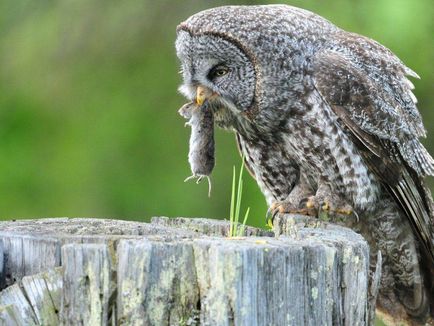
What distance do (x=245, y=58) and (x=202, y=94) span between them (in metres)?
0.25

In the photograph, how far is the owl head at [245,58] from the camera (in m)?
4.84

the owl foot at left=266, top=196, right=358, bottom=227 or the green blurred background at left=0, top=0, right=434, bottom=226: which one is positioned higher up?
the green blurred background at left=0, top=0, right=434, bottom=226

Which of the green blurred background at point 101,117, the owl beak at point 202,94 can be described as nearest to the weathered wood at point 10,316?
the owl beak at point 202,94

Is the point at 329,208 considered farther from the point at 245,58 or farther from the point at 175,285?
the point at 175,285

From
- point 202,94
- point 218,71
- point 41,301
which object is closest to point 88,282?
point 41,301

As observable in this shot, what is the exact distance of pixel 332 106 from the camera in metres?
4.85

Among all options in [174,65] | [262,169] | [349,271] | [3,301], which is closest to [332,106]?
[262,169]

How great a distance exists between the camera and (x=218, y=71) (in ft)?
16.2

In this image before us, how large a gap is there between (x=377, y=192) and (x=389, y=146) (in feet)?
0.72

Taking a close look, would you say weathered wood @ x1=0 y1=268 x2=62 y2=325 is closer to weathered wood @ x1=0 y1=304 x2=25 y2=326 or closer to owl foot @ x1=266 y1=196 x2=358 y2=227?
weathered wood @ x1=0 y1=304 x2=25 y2=326

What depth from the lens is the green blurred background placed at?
7.91 meters

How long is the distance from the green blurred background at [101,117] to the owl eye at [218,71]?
284 cm

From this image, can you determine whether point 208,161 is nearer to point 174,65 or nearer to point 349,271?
point 349,271

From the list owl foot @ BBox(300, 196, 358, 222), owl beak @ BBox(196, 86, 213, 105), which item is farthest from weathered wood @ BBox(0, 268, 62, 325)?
owl foot @ BBox(300, 196, 358, 222)
